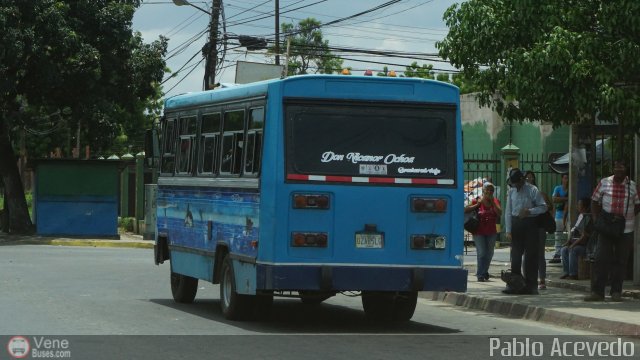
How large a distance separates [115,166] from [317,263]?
24.9 m

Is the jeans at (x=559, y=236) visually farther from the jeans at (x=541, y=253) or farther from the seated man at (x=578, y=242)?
the jeans at (x=541, y=253)

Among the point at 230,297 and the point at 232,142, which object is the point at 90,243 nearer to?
the point at 232,142

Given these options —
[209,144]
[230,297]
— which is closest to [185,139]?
[209,144]

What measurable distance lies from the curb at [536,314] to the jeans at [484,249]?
59.2 inches

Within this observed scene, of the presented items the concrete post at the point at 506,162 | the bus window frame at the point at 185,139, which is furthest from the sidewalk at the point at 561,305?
the concrete post at the point at 506,162

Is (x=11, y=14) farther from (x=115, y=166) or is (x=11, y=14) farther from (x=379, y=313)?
(x=379, y=313)

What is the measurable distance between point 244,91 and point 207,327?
2.89 m

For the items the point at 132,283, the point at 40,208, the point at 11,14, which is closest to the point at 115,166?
the point at 40,208

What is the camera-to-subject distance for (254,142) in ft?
48.6

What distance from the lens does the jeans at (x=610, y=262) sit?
17203mm

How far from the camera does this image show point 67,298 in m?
18.0

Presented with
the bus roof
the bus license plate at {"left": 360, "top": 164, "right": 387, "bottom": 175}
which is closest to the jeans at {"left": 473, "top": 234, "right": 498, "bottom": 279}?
the bus roof
